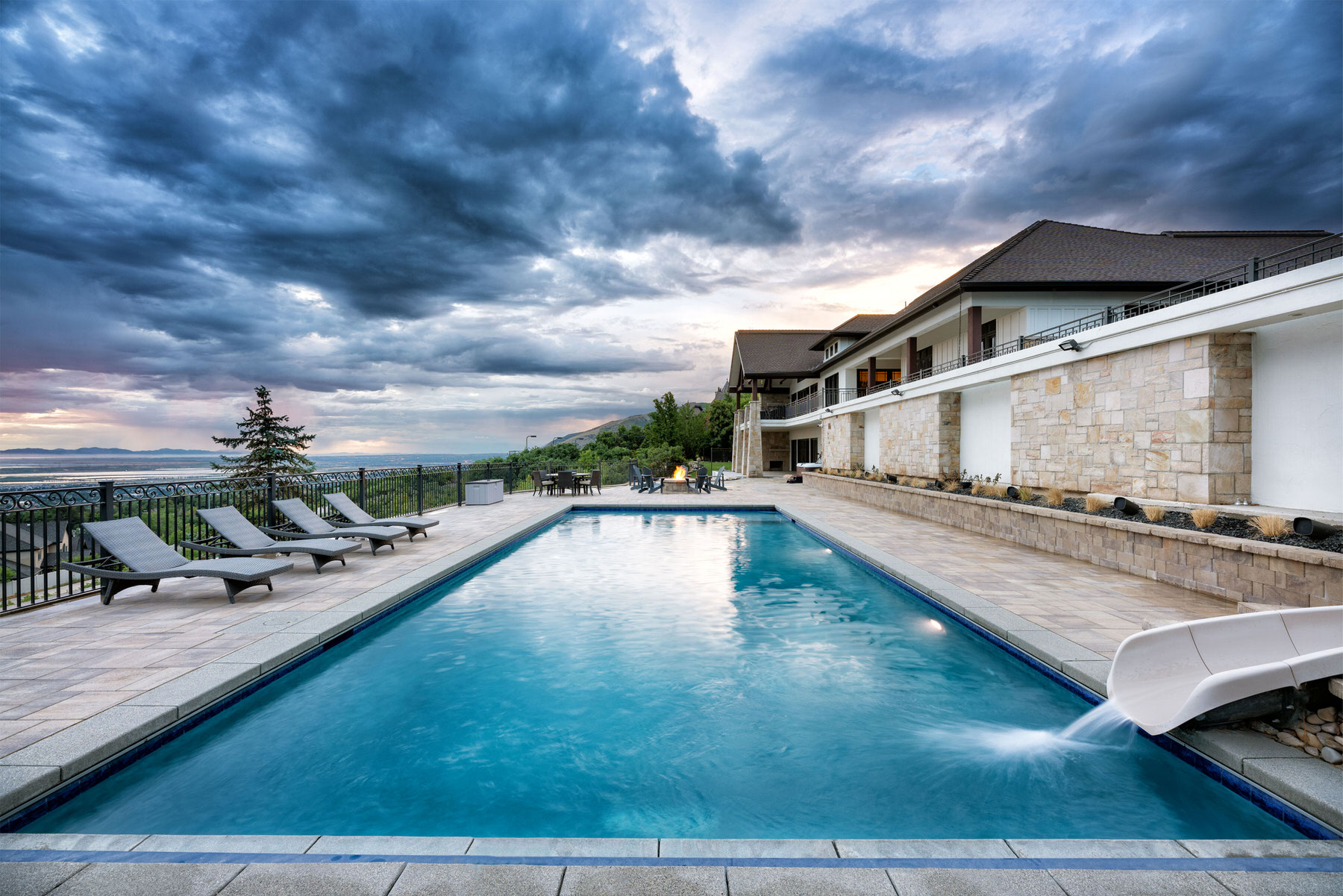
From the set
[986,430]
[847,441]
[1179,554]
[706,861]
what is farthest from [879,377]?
[706,861]

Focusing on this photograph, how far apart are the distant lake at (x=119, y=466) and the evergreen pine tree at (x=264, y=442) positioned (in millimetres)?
1322

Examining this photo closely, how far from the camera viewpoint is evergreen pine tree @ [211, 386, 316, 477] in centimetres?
2542

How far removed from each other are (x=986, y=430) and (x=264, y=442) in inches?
1153

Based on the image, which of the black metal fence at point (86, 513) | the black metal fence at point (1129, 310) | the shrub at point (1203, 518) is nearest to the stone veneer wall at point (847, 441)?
the black metal fence at point (1129, 310)

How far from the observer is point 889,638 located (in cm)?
561

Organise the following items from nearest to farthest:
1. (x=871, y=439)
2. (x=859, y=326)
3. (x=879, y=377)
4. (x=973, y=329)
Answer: (x=973, y=329), (x=871, y=439), (x=879, y=377), (x=859, y=326)

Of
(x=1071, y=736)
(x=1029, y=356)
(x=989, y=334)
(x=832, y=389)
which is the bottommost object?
(x=1071, y=736)

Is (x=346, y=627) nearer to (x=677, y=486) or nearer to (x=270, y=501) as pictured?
(x=270, y=501)

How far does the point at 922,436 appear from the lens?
1631 centimetres

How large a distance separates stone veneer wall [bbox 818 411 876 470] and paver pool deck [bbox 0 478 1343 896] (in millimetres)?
14086

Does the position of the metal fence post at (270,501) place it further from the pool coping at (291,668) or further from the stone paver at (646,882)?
the stone paver at (646,882)

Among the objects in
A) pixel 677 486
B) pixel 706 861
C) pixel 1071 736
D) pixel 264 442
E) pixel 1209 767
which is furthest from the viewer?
pixel 264 442

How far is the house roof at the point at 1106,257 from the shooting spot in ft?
49.7

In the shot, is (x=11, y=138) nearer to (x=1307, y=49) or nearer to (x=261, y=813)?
(x=261, y=813)
